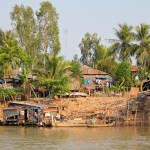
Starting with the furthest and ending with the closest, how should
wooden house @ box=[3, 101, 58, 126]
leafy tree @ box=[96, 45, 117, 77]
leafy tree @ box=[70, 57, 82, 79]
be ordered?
leafy tree @ box=[96, 45, 117, 77]
leafy tree @ box=[70, 57, 82, 79]
wooden house @ box=[3, 101, 58, 126]

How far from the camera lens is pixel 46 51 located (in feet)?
129

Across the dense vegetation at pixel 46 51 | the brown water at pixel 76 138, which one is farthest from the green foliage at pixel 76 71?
the brown water at pixel 76 138

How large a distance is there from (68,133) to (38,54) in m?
15.2

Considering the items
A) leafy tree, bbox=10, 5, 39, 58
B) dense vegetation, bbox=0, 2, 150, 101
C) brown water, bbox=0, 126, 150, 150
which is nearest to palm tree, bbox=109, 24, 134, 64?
dense vegetation, bbox=0, 2, 150, 101

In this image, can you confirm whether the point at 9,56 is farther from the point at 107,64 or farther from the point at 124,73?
the point at 107,64

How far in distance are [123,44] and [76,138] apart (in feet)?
60.6

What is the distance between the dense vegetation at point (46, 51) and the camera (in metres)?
33.0

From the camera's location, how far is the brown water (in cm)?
2009

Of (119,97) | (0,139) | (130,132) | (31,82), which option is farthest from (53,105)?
(0,139)

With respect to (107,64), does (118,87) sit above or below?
below

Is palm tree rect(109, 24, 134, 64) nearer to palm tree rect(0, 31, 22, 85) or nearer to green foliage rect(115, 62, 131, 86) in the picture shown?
green foliage rect(115, 62, 131, 86)

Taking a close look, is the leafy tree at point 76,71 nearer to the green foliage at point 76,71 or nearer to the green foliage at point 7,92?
the green foliage at point 76,71

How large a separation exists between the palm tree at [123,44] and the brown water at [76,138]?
1269 centimetres

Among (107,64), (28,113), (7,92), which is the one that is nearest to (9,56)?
(7,92)
